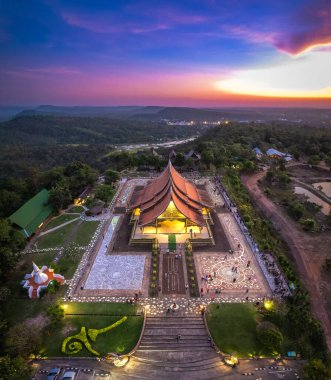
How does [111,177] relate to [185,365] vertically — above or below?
above

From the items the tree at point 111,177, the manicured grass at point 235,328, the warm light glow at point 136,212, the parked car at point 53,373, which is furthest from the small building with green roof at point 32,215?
the manicured grass at point 235,328

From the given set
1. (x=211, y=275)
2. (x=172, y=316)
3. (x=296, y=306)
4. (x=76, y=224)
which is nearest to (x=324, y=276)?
(x=296, y=306)

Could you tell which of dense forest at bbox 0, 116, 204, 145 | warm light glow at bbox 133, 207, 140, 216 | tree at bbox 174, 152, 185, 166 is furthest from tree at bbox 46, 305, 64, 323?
dense forest at bbox 0, 116, 204, 145

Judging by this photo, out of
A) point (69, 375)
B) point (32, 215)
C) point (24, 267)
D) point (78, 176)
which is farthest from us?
point (78, 176)

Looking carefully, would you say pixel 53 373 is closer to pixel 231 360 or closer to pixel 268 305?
pixel 231 360

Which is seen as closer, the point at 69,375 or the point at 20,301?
the point at 69,375

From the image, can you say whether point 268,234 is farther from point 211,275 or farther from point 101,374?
point 101,374

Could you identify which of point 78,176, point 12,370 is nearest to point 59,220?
point 78,176
